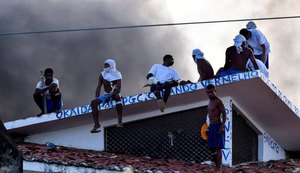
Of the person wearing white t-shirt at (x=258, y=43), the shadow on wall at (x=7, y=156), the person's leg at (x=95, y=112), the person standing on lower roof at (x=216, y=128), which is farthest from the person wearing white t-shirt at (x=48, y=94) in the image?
the shadow on wall at (x=7, y=156)

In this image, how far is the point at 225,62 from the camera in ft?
54.9

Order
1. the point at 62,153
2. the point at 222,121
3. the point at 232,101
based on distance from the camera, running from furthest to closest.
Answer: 1. the point at 232,101
2. the point at 62,153
3. the point at 222,121

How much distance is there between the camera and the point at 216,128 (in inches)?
573

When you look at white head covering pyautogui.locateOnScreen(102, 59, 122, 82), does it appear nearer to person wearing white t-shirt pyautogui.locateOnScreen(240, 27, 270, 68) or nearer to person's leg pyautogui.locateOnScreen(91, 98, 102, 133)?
person's leg pyautogui.locateOnScreen(91, 98, 102, 133)

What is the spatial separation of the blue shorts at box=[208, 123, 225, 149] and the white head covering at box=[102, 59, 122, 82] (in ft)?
8.54

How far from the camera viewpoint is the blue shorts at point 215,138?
14.4 m

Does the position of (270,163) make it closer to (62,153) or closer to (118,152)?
(118,152)

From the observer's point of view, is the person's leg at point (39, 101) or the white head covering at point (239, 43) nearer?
the white head covering at point (239, 43)

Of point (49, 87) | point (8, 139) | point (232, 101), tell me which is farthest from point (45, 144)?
point (8, 139)

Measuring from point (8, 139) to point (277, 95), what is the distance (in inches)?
340

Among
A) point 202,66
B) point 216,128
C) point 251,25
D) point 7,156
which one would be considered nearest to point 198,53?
point 202,66

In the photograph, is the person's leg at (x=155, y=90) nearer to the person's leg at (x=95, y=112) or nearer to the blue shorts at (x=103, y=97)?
the blue shorts at (x=103, y=97)

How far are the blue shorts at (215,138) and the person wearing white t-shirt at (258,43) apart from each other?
3.35 metres

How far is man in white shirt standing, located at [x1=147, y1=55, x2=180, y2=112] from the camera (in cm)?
1648
